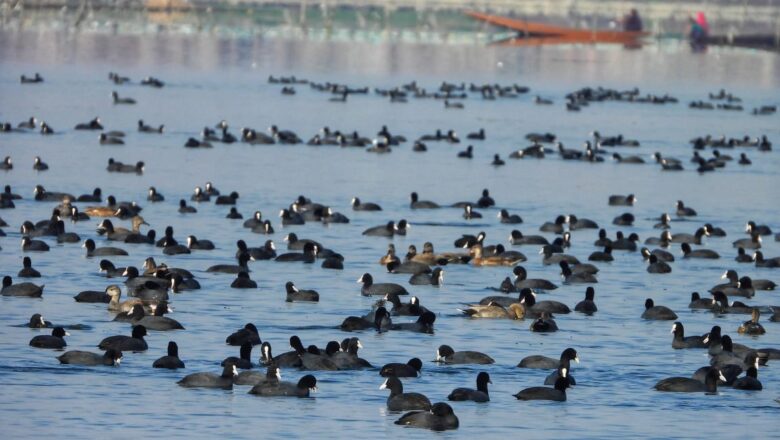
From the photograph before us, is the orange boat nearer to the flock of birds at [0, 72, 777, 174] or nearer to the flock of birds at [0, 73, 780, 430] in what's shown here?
the flock of birds at [0, 72, 777, 174]

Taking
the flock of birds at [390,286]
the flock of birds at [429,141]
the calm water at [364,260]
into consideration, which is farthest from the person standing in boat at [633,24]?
the flock of birds at [390,286]

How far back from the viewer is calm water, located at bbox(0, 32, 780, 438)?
28922 millimetres

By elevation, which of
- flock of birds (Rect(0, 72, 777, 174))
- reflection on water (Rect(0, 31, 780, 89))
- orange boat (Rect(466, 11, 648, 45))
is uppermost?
orange boat (Rect(466, 11, 648, 45))

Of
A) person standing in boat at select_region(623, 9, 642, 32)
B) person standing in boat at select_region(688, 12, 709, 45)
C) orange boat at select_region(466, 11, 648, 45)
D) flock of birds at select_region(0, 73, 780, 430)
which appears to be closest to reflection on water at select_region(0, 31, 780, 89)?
orange boat at select_region(466, 11, 648, 45)

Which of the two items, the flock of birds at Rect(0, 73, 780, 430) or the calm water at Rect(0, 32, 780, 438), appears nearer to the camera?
the calm water at Rect(0, 32, 780, 438)

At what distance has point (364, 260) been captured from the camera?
45562 millimetres

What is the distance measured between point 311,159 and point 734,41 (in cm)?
11744

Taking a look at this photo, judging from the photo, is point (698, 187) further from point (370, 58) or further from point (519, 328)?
point (370, 58)

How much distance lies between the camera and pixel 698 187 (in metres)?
66.8

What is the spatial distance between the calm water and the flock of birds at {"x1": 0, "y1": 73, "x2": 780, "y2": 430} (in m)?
0.28

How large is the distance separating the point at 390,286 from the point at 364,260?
18.4ft

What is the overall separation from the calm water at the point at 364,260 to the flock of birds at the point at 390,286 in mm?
278

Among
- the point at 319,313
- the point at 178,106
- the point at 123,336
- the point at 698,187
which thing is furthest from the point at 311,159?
the point at 123,336

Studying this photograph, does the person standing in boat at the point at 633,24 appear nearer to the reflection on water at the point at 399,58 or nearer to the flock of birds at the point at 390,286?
the reflection on water at the point at 399,58
